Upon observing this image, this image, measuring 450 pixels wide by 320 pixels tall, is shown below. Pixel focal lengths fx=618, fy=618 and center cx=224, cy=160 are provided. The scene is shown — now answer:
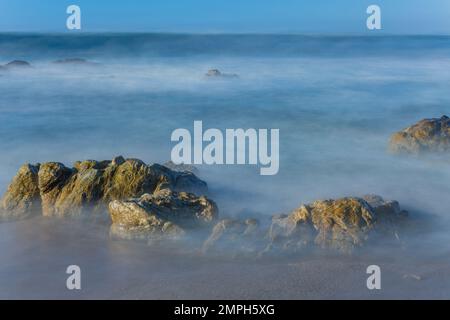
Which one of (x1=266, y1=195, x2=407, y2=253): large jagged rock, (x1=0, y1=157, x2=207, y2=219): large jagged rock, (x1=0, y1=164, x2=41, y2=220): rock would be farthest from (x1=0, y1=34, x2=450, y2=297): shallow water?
(x1=266, y1=195, x2=407, y2=253): large jagged rock

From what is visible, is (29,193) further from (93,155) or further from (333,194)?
(333,194)

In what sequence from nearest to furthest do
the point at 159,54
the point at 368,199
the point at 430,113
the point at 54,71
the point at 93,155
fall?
the point at 368,199
the point at 93,155
the point at 430,113
the point at 54,71
the point at 159,54

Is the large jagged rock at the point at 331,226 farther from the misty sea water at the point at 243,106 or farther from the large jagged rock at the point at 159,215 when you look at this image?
the misty sea water at the point at 243,106

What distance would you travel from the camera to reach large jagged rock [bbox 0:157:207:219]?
317 inches

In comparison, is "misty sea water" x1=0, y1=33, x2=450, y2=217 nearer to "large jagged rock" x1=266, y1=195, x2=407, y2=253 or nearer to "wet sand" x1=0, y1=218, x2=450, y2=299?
"large jagged rock" x1=266, y1=195, x2=407, y2=253

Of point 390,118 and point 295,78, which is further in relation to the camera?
point 295,78

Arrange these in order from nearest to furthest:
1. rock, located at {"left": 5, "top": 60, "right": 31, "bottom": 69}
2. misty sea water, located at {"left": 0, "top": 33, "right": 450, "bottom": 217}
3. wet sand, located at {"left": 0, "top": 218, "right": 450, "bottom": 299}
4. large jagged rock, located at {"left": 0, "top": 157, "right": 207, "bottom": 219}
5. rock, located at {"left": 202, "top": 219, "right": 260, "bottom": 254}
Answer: wet sand, located at {"left": 0, "top": 218, "right": 450, "bottom": 299}, rock, located at {"left": 202, "top": 219, "right": 260, "bottom": 254}, large jagged rock, located at {"left": 0, "top": 157, "right": 207, "bottom": 219}, misty sea water, located at {"left": 0, "top": 33, "right": 450, "bottom": 217}, rock, located at {"left": 5, "top": 60, "right": 31, "bottom": 69}

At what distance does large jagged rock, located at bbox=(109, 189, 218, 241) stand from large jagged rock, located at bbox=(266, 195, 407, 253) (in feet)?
2.89

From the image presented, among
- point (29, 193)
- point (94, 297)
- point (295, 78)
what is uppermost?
point (295, 78)

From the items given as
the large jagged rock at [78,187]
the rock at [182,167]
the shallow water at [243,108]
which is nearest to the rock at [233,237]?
the shallow water at [243,108]

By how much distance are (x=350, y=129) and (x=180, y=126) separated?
13.6ft

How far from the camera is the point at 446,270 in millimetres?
6602

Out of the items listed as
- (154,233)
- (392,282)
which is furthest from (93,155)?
(392,282)

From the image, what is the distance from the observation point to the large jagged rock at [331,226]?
6988mm
